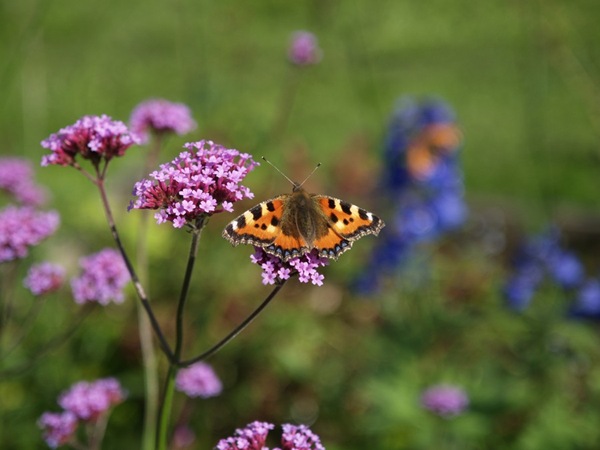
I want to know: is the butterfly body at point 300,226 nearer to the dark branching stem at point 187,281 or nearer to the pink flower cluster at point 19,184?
the dark branching stem at point 187,281

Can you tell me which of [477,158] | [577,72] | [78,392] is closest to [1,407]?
[78,392]

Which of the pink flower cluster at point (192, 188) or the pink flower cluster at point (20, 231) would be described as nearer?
the pink flower cluster at point (192, 188)

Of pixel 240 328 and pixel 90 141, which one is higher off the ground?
pixel 90 141

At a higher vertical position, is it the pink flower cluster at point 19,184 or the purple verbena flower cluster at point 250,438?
the pink flower cluster at point 19,184

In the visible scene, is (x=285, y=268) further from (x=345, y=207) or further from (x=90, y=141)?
(x=90, y=141)

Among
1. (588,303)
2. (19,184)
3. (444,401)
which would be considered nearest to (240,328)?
(444,401)

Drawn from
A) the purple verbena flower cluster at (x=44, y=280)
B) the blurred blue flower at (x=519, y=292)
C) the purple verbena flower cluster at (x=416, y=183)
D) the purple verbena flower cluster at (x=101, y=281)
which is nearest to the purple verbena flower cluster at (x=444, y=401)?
the blurred blue flower at (x=519, y=292)
